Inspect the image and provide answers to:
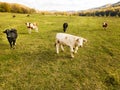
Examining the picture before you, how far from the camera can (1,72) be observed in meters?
14.1

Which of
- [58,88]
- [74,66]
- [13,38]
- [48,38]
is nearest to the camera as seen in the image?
[58,88]

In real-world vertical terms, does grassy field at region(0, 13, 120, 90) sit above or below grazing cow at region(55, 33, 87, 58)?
below

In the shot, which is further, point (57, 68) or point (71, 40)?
point (71, 40)

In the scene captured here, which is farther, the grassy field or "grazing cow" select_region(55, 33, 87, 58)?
"grazing cow" select_region(55, 33, 87, 58)

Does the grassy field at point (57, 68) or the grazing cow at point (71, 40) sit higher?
the grazing cow at point (71, 40)

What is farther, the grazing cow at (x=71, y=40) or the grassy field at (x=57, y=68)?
the grazing cow at (x=71, y=40)

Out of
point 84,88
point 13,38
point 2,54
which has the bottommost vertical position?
point 84,88

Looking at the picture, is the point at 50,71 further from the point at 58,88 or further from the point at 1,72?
the point at 1,72

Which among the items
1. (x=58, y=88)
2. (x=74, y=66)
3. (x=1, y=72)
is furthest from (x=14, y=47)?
(x=58, y=88)

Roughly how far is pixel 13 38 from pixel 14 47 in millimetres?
1251

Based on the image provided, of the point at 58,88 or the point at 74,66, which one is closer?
the point at 58,88

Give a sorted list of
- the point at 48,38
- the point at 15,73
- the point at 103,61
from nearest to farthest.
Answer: the point at 15,73, the point at 103,61, the point at 48,38

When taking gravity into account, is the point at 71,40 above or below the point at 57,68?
above

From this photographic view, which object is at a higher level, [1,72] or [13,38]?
[13,38]
